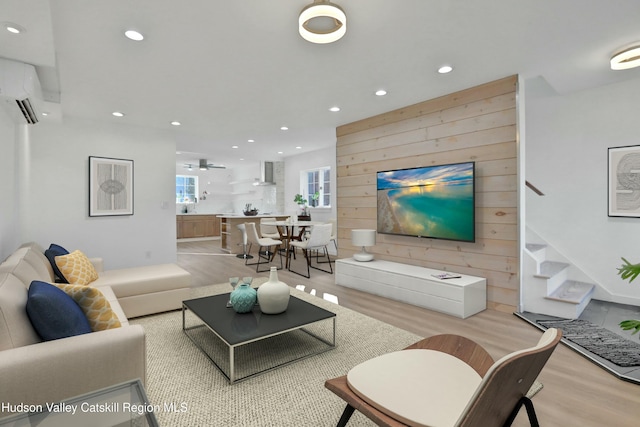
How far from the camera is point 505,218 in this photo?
133 inches

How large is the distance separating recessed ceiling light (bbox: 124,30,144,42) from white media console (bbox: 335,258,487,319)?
11.3ft

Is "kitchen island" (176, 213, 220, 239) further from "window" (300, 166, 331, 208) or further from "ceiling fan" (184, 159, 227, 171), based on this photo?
"window" (300, 166, 331, 208)

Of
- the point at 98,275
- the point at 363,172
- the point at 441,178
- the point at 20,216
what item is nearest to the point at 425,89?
the point at 441,178

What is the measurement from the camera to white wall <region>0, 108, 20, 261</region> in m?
2.83

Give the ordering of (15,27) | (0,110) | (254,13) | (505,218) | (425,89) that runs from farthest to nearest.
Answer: (425,89)
(505,218)
(0,110)
(254,13)
(15,27)

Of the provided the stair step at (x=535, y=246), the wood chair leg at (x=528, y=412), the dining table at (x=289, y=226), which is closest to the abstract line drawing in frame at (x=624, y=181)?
the stair step at (x=535, y=246)

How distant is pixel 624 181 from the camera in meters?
3.60

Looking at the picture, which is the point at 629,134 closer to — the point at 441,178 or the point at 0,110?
the point at 441,178

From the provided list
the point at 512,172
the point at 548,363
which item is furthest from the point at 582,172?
the point at 548,363

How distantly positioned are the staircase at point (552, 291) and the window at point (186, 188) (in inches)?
412

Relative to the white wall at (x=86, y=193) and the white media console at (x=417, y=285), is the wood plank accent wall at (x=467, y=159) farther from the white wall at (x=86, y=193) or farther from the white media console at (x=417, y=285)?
the white wall at (x=86, y=193)

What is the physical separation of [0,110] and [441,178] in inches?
179

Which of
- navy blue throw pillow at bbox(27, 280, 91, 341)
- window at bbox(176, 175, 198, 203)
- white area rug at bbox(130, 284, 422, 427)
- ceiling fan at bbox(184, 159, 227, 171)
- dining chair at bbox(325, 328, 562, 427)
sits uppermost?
ceiling fan at bbox(184, 159, 227, 171)

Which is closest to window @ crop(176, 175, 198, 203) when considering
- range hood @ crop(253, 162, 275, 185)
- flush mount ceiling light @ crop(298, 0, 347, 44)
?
range hood @ crop(253, 162, 275, 185)
